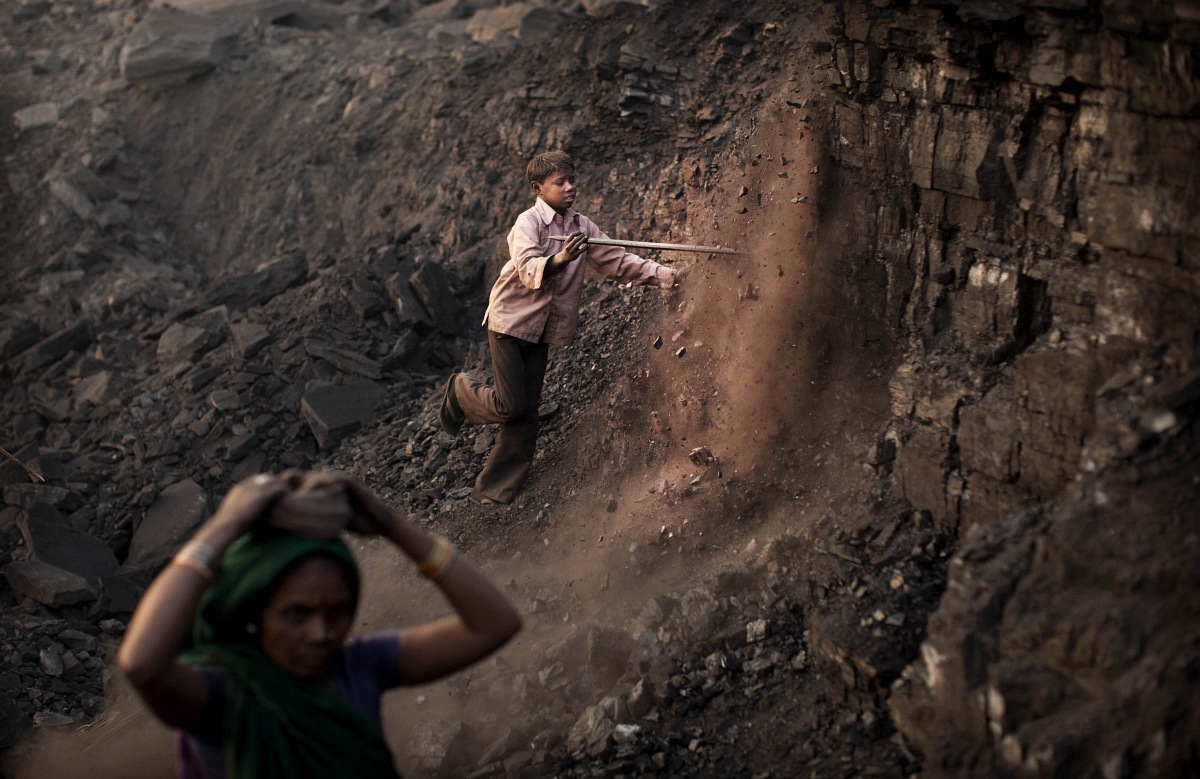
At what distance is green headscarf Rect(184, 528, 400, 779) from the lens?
2.45 metres

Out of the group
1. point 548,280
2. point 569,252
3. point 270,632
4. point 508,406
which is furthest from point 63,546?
point 270,632

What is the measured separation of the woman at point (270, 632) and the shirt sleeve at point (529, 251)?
3.26 m

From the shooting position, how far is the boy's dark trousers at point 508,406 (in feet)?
20.4

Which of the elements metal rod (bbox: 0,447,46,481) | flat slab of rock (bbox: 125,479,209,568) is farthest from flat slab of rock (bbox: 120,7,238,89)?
flat slab of rock (bbox: 125,479,209,568)

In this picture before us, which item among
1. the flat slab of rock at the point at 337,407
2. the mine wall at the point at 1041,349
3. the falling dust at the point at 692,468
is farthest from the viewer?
the flat slab of rock at the point at 337,407

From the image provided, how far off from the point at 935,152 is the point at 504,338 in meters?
2.55

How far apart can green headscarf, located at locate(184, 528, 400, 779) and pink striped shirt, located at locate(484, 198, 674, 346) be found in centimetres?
354

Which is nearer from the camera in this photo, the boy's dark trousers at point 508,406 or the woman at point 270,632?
the woman at point 270,632

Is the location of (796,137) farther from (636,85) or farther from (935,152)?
(636,85)

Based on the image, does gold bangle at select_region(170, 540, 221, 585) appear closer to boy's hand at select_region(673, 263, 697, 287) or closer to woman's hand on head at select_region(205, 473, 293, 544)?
woman's hand on head at select_region(205, 473, 293, 544)

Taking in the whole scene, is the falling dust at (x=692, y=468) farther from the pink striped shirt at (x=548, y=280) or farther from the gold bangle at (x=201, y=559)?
the gold bangle at (x=201, y=559)

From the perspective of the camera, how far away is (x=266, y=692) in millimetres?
2482

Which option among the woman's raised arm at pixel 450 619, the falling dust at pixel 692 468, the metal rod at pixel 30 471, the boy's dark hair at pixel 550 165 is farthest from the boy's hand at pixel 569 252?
the metal rod at pixel 30 471

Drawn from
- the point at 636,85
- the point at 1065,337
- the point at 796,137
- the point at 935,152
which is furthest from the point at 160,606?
the point at 636,85
